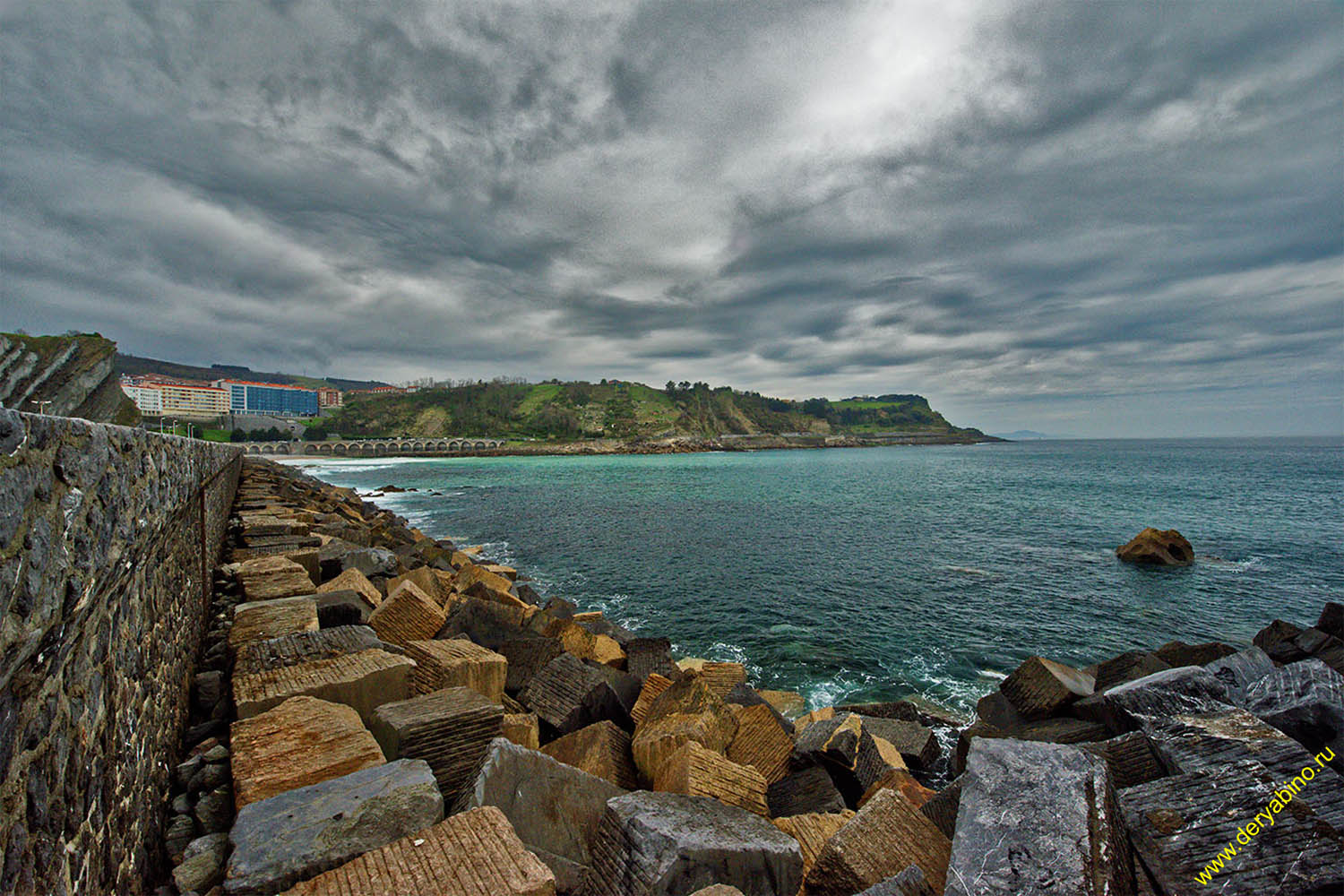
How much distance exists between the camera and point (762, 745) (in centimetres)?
628

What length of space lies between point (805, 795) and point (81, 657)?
18.3ft

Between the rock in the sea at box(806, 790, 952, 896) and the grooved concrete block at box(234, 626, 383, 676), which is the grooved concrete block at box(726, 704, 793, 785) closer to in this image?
the rock in the sea at box(806, 790, 952, 896)

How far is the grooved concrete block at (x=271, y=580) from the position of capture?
5801mm

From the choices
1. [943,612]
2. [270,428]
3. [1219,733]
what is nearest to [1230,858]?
[1219,733]

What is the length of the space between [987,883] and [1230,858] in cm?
160

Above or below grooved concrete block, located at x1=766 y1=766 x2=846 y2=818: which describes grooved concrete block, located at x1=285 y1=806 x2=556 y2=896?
above

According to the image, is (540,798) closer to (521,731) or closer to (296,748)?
(521,731)

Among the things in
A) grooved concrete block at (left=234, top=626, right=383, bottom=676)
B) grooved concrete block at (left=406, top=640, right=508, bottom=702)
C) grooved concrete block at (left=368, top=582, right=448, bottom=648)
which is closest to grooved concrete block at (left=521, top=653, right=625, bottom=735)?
grooved concrete block at (left=406, top=640, right=508, bottom=702)

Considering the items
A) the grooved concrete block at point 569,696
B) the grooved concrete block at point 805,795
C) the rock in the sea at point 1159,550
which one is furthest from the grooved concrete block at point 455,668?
the rock in the sea at point 1159,550

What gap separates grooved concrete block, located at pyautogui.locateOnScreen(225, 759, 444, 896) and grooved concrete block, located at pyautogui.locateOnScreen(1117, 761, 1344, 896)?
13.7 ft

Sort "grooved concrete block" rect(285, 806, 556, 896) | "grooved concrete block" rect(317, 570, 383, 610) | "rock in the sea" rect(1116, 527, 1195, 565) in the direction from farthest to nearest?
"rock in the sea" rect(1116, 527, 1195, 565) < "grooved concrete block" rect(317, 570, 383, 610) < "grooved concrete block" rect(285, 806, 556, 896)

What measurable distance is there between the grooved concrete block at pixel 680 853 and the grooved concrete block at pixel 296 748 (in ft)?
4.56

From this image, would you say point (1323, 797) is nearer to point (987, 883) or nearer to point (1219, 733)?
point (1219, 733)

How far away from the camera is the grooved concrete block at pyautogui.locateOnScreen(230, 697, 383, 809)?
9.60 ft
